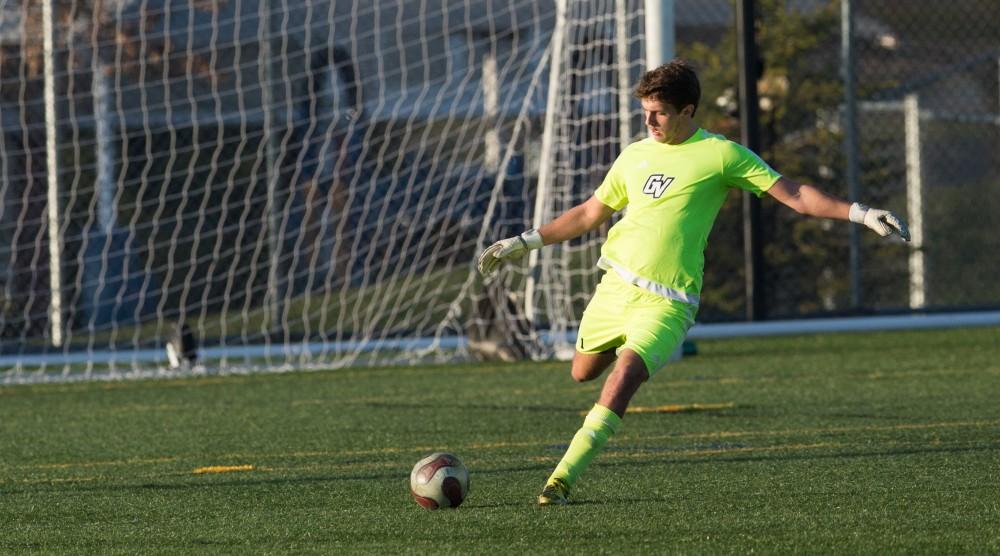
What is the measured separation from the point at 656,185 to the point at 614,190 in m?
0.23

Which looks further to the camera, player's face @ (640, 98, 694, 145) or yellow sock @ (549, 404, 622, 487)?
player's face @ (640, 98, 694, 145)

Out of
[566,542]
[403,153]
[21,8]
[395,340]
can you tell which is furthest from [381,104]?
[566,542]

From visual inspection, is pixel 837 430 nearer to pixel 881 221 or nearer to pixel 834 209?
pixel 834 209

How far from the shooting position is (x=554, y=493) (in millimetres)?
5258

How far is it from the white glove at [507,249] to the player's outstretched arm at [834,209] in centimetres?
83

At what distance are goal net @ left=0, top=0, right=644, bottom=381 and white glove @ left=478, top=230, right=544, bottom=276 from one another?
5.51 meters

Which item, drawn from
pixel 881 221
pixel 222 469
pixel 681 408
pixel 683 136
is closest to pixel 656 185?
pixel 683 136

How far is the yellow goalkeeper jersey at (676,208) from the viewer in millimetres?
5660

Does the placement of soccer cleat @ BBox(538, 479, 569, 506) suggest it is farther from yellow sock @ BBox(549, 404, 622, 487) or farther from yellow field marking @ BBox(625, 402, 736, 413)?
yellow field marking @ BBox(625, 402, 736, 413)

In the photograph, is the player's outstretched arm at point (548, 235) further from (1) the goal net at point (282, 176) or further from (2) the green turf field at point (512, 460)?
(1) the goal net at point (282, 176)

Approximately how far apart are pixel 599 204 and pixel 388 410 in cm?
296

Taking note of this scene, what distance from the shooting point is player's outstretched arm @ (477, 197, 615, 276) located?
589 centimetres

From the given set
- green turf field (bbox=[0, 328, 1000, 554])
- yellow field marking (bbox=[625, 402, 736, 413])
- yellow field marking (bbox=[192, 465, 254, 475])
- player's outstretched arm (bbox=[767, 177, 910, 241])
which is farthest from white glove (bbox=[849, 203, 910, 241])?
yellow field marking (bbox=[625, 402, 736, 413])

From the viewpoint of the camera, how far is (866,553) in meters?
4.29
